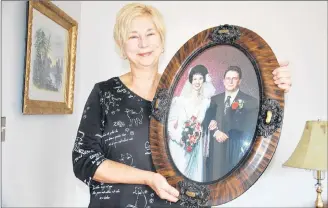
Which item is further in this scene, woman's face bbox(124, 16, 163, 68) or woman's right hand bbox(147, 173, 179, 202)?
woman's face bbox(124, 16, 163, 68)

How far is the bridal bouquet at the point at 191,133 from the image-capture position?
37.4 inches

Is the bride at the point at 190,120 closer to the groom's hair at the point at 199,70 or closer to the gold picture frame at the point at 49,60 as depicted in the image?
the groom's hair at the point at 199,70

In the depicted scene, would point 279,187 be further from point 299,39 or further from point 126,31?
Result: point 126,31

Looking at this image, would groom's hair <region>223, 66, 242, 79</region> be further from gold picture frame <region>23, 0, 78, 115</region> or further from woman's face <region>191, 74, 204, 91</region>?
gold picture frame <region>23, 0, 78, 115</region>

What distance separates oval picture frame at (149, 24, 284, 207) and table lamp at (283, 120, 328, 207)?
72 centimetres

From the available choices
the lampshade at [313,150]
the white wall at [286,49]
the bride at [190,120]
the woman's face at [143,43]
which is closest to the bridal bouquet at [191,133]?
the bride at [190,120]

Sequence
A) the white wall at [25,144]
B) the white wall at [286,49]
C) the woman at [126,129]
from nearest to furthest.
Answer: the woman at [126,129] → the white wall at [25,144] → the white wall at [286,49]

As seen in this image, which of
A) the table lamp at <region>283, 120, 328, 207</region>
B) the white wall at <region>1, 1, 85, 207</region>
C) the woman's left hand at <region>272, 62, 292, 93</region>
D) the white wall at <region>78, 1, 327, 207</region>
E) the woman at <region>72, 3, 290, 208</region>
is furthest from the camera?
the white wall at <region>78, 1, 327, 207</region>

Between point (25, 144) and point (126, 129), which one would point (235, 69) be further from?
point (25, 144)

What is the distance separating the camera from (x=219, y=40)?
0.94m

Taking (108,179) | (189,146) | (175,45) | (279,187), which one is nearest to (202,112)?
(189,146)

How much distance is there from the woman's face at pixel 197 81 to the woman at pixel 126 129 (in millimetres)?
132

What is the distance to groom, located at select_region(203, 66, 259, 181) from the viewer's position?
0.92 m

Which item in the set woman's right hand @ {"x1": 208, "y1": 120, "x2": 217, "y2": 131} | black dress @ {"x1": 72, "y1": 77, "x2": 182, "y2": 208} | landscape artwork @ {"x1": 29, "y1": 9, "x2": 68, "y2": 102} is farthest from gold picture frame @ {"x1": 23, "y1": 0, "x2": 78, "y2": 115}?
woman's right hand @ {"x1": 208, "y1": 120, "x2": 217, "y2": 131}
